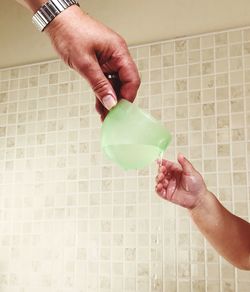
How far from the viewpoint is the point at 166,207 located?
169cm

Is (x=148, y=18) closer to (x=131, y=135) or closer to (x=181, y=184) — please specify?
(x=181, y=184)

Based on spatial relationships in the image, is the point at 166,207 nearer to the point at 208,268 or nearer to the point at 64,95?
the point at 208,268

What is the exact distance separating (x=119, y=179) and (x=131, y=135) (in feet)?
3.20

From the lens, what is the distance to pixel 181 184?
1279mm

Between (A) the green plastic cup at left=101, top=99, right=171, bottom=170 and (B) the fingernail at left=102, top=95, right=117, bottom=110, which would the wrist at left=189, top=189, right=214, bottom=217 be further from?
(B) the fingernail at left=102, top=95, right=117, bottom=110

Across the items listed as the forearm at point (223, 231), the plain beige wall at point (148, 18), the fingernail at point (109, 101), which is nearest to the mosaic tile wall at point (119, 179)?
the plain beige wall at point (148, 18)

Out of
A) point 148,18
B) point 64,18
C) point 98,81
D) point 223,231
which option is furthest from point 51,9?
point 148,18

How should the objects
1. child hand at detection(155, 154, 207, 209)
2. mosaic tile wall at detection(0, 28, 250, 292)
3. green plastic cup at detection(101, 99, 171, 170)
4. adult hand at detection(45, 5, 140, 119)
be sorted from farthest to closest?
mosaic tile wall at detection(0, 28, 250, 292) < child hand at detection(155, 154, 207, 209) < green plastic cup at detection(101, 99, 171, 170) < adult hand at detection(45, 5, 140, 119)

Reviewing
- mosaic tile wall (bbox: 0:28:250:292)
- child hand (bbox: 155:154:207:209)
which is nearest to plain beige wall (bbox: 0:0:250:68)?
mosaic tile wall (bbox: 0:28:250:292)

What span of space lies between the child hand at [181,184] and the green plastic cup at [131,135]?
39 cm

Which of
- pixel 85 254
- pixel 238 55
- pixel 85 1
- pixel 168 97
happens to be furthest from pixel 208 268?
pixel 85 1

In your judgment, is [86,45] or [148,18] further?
[148,18]

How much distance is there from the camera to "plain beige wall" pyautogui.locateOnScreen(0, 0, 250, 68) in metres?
1.65

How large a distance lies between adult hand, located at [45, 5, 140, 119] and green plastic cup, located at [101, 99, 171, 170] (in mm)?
104
